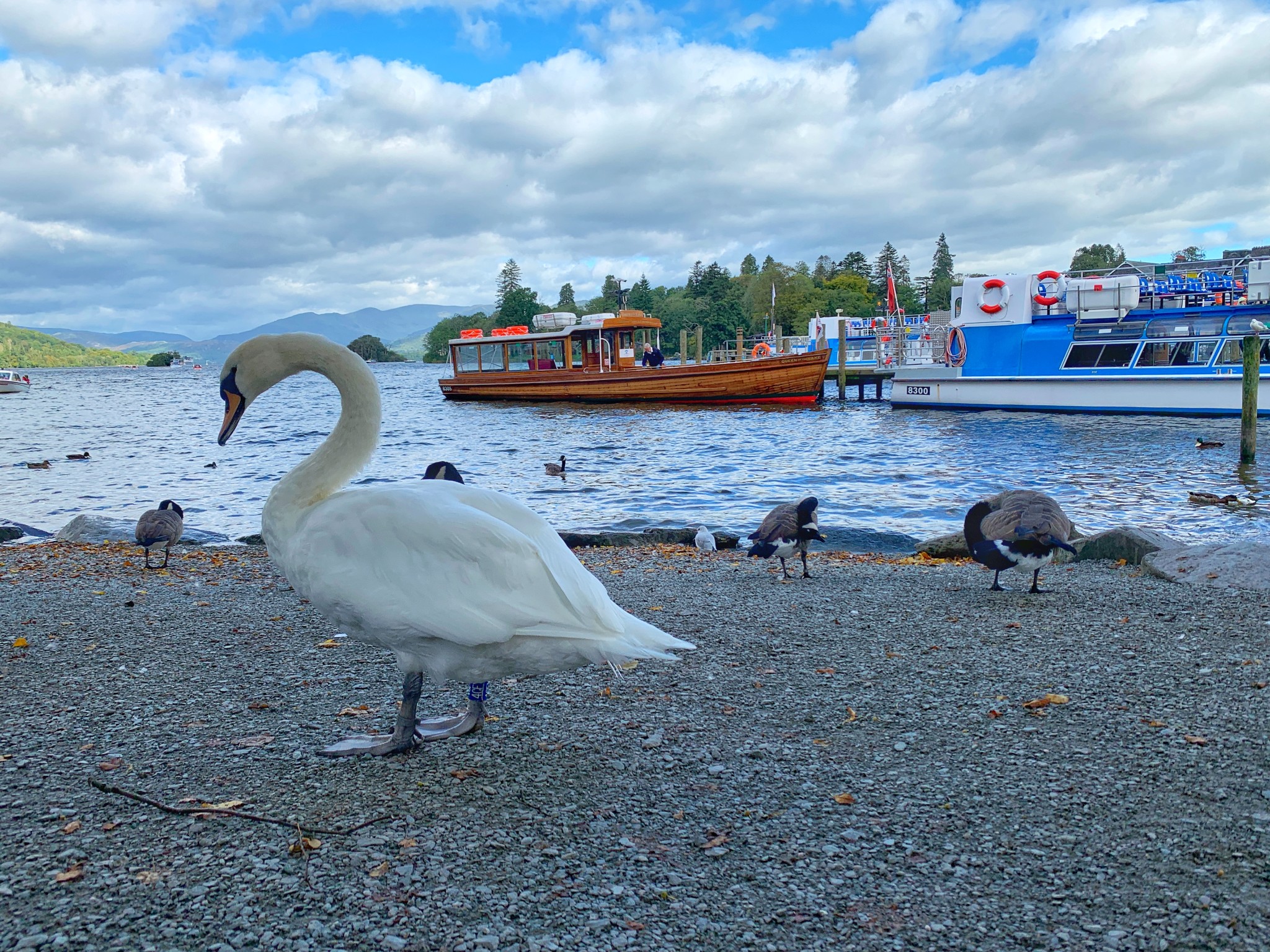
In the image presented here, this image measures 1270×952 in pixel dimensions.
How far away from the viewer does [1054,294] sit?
103 ft

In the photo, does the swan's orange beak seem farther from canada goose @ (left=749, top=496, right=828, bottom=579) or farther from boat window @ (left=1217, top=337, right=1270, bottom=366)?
boat window @ (left=1217, top=337, right=1270, bottom=366)

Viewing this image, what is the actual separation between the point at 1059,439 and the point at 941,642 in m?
21.6

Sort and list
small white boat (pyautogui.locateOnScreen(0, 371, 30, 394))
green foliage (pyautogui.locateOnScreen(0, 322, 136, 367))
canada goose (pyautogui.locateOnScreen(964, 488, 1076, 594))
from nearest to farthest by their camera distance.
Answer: canada goose (pyautogui.locateOnScreen(964, 488, 1076, 594))
small white boat (pyautogui.locateOnScreen(0, 371, 30, 394))
green foliage (pyautogui.locateOnScreen(0, 322, 136, 367))

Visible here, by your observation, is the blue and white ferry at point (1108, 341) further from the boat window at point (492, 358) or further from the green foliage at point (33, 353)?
the green foliage at point (33, 353)

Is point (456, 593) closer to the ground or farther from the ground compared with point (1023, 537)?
farther from the ground

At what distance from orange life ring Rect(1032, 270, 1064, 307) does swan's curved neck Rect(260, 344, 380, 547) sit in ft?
104

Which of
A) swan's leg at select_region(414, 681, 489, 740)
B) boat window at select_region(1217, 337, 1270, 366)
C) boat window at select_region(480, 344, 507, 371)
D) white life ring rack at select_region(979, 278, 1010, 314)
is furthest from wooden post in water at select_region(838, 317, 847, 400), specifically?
swan's leg at select_region(414, 681, 489, 740)

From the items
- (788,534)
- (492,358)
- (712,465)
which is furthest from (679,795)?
(492,358)

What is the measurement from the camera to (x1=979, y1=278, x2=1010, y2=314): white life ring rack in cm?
3133

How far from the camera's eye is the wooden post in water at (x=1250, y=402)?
19203 mm

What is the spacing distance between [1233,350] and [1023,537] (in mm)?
27171

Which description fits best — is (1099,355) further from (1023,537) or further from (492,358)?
(1023,537)

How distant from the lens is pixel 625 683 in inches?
185

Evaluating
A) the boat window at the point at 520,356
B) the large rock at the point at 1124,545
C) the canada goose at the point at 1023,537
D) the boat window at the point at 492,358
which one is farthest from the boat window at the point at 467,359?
the canada goose at the point at 1023,537
